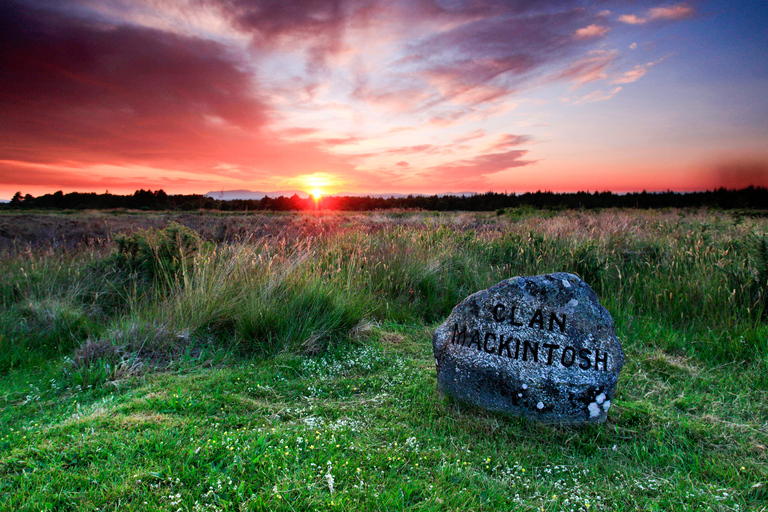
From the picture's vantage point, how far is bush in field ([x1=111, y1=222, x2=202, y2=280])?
738cm

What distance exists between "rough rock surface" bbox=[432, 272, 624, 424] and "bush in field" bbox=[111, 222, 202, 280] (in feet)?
18.1

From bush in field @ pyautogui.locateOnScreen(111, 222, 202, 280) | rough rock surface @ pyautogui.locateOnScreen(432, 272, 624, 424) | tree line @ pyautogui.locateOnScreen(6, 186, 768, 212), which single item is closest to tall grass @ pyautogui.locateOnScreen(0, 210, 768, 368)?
bush in field @ pyautogui.locateOnScreen(111, 222, 202, 280)

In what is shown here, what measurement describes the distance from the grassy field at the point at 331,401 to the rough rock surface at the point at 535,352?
17 centimetres

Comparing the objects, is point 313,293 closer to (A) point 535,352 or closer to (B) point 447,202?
(A) point 535,352

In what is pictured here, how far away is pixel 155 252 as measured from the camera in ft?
24.1

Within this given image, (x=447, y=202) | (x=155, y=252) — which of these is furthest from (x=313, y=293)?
(x=447, y=202)

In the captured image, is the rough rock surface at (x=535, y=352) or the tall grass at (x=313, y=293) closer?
the rough rock surface at (x=535, y=352)

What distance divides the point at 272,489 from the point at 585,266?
685 centimetres

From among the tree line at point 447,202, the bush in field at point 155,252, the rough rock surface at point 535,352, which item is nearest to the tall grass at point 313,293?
the bush in field at point 155,252

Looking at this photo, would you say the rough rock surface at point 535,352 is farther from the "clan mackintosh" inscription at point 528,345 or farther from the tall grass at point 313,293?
the tall grass at point 313,293

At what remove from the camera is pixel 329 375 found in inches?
170

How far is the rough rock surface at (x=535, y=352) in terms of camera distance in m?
3.25

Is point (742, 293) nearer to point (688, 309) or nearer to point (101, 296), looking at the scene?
point (688, 309)

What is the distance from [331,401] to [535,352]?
1869 mm
